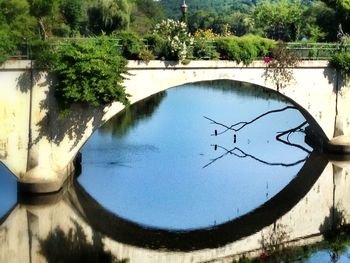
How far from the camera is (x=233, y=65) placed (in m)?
23.5

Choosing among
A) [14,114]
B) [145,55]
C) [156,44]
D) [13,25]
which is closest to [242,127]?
[156,44]

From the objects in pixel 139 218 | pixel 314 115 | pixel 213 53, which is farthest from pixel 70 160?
pixel 314 115

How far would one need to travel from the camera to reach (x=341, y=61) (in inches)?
1033

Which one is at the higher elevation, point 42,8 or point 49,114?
point 42,8

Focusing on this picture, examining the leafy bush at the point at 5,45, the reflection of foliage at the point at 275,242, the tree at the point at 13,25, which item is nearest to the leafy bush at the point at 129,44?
the tree at the point at 13,25

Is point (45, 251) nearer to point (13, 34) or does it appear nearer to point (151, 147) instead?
point (13, 34)

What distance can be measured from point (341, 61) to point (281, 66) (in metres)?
3.08

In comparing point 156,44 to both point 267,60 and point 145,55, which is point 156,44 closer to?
point 145,55

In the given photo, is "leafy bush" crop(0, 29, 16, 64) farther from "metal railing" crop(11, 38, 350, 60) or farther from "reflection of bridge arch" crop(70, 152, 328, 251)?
"reflection of bridge arch" crop(70, 152, 328, 251)

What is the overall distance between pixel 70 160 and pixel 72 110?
1.80m

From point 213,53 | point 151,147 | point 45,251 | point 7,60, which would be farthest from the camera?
point 151,147

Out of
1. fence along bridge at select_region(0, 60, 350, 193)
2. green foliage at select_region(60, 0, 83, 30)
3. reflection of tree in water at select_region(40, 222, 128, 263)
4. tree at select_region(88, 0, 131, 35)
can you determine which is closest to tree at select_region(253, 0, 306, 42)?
tree at select_region(88, 0, 131, 35)

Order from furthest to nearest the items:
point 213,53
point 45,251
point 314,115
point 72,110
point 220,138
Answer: point 220,138
point 314,115
point 213,53
point 72,110
point 45,251

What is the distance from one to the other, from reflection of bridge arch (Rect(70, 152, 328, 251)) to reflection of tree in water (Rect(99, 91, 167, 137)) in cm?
1019
